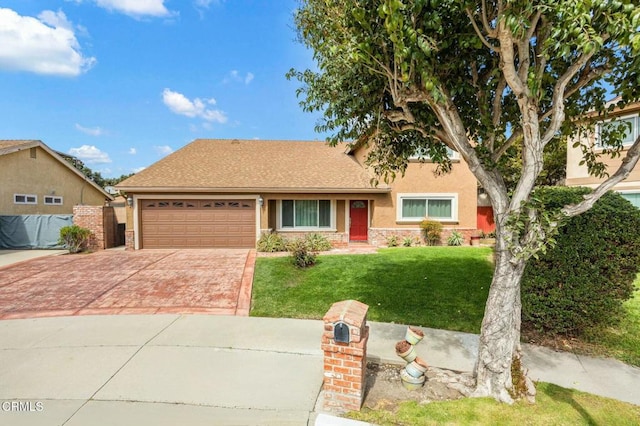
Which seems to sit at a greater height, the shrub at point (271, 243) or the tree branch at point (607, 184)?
the tree branch at point (607, 184)

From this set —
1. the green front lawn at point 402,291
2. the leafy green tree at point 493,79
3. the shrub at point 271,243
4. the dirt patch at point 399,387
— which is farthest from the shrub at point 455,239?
the dirt patch at point 399,387

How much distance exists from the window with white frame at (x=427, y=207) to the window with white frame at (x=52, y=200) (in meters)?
19.0

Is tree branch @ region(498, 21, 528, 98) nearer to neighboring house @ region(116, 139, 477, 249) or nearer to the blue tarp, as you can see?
neighboring house @ region(116, 139, 477, 249)

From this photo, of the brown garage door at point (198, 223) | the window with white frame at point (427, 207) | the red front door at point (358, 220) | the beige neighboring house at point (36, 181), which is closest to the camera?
the brown garage door at point (198, 223)

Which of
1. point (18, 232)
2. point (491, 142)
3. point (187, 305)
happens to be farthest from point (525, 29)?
point (18, 232)

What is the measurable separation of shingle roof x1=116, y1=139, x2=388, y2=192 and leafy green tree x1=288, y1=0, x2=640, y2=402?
899cm

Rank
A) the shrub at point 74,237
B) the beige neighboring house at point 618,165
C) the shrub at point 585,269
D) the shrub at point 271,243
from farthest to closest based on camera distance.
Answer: the shrub at point 271,243 → the shrub at point 74,237 → the beige neighboring house at point 618,165 → the shrub at point 585,269

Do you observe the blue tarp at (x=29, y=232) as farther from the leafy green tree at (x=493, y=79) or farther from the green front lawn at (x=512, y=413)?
the green front lawn at (x=512, y=413)

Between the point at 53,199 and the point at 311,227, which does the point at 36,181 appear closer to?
the point at 53,199

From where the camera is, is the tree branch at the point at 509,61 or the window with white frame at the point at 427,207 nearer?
the tree branch at the point at 509,61

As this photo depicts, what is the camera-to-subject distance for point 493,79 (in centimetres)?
458

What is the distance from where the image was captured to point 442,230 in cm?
1452

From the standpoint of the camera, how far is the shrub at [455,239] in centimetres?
1430
